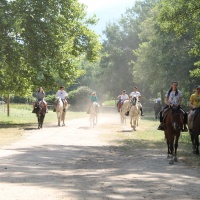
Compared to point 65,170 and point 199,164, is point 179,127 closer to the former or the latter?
point 199,164

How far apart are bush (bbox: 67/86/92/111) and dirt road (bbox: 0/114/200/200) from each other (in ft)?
185

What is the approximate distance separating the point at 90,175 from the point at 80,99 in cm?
6322

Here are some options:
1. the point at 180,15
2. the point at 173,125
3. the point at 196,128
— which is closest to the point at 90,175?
the point at 173,125

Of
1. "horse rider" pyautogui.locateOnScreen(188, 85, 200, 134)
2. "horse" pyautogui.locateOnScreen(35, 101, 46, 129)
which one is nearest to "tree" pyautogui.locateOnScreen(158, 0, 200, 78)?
"horse rider" pyautogui.locateOnScreen(188, 85, 200, 134)

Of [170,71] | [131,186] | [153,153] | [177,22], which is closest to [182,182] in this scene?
[131,186]

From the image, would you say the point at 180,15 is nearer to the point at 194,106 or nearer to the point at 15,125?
the point at 194,106

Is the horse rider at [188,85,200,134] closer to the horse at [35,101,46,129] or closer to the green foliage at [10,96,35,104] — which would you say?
the horse at [35,101,46,129]

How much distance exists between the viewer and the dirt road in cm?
799

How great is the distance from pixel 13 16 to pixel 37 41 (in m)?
2.55

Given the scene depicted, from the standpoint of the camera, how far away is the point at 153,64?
56438 millimetres

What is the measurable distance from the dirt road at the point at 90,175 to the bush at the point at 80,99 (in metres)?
56.3

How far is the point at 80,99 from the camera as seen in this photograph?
73.2 meters

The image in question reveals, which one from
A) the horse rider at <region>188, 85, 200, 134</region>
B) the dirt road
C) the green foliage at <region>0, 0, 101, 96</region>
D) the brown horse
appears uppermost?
the green foliage at <region>0, 0, 101, 96</region>

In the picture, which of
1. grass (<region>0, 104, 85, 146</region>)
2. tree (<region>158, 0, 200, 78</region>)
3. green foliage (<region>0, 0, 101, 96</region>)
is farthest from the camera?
green foliage (<region>0, 0, 101, 96</region>)
